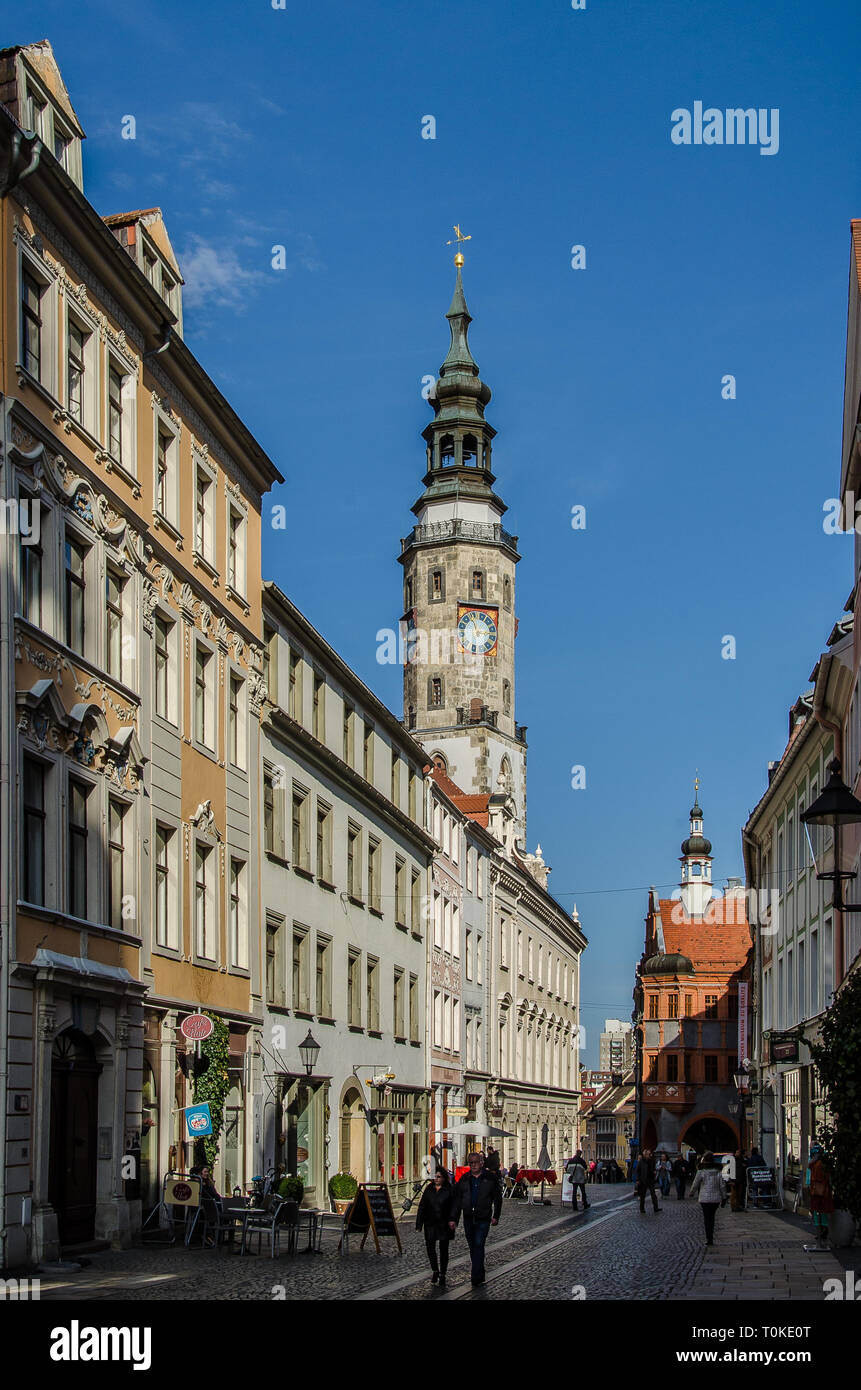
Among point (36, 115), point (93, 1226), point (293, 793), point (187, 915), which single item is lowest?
point (93, 1226)

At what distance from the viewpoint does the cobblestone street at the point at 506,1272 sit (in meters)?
18.8

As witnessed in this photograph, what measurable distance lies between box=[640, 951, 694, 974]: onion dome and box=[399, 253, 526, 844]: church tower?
2097 centimetres

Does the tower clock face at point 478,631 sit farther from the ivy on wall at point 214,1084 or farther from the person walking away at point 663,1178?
the ivy on wall at point 214,1084

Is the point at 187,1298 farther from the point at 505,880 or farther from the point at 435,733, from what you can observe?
the point at 435,733

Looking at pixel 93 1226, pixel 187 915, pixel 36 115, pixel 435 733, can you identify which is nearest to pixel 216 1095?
pixel 187 915

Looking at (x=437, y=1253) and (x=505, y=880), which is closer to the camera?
(x=437, y=1253)

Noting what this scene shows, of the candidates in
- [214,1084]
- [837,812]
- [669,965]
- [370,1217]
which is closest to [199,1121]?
[370,1217]

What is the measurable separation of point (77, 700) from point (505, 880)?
46.0m

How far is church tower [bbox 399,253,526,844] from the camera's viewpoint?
340ft

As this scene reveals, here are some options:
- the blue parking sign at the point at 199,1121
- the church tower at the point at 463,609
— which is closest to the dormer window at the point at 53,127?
the blue parking sign at the point at 199,1121

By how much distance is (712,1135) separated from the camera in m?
115

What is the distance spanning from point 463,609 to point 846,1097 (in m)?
87.6

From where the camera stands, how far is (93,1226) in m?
24.6

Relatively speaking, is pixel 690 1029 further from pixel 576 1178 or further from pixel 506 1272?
pixel 506 1272
